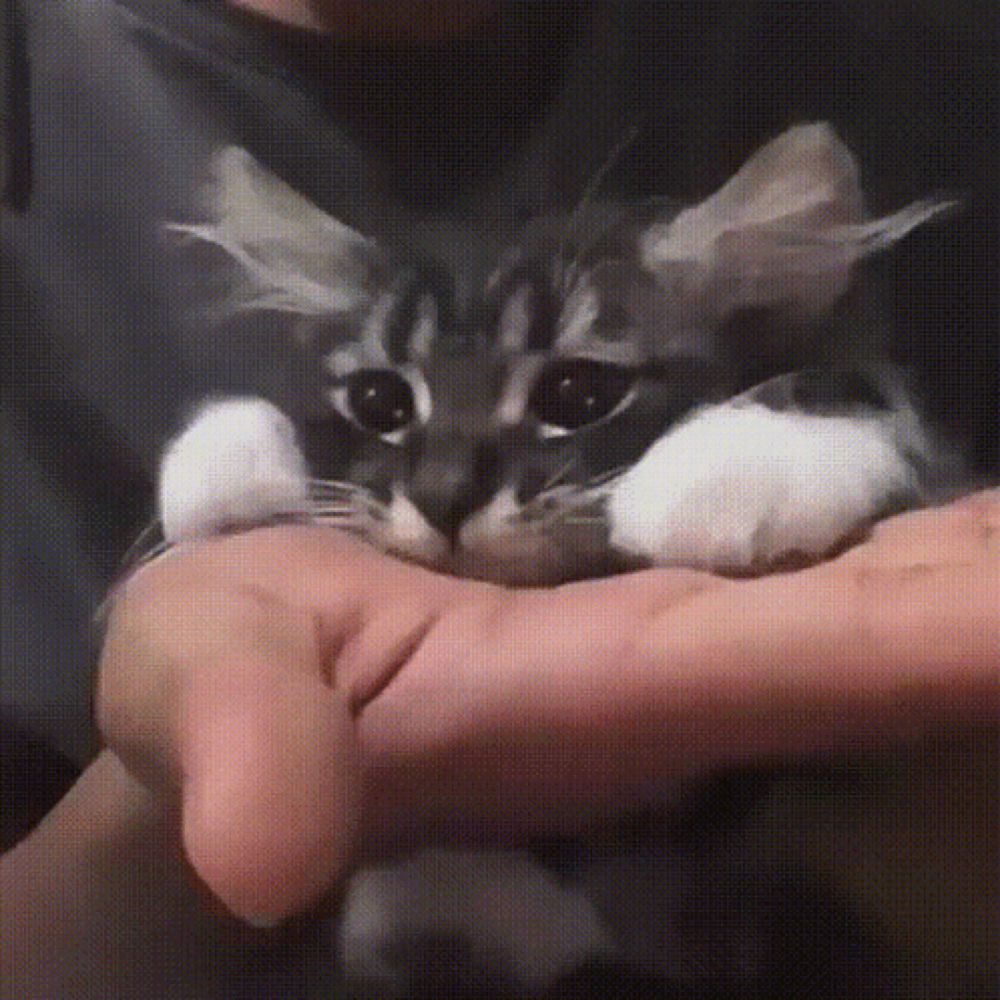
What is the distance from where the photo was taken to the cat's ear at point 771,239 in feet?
1.33

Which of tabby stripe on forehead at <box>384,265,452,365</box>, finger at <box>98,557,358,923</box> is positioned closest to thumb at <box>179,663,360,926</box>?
finger at <box>98,557,358,923</box>

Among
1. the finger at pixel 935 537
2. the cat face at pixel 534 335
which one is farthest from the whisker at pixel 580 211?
the finger at pixel 935 537

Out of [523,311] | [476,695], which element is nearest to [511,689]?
[476,695]

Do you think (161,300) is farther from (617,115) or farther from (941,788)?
(941,788)

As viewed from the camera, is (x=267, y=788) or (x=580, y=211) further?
(x=580, y=211)

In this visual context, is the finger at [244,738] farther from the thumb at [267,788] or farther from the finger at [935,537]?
the finger at [935,537]

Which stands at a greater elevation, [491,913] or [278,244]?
[278,244]

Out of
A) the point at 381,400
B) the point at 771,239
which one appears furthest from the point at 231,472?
the point at 771,239

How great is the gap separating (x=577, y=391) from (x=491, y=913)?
13cm

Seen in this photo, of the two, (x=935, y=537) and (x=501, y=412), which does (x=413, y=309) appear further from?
(x=935, y=537)

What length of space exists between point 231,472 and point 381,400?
0.04 m

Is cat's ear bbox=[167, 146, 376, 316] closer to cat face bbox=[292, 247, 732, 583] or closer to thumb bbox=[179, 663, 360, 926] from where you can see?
cat face bbox=[292, 247, 732, 583]

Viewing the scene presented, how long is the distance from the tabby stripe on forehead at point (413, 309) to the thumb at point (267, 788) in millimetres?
101

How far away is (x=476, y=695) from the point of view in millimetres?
348
